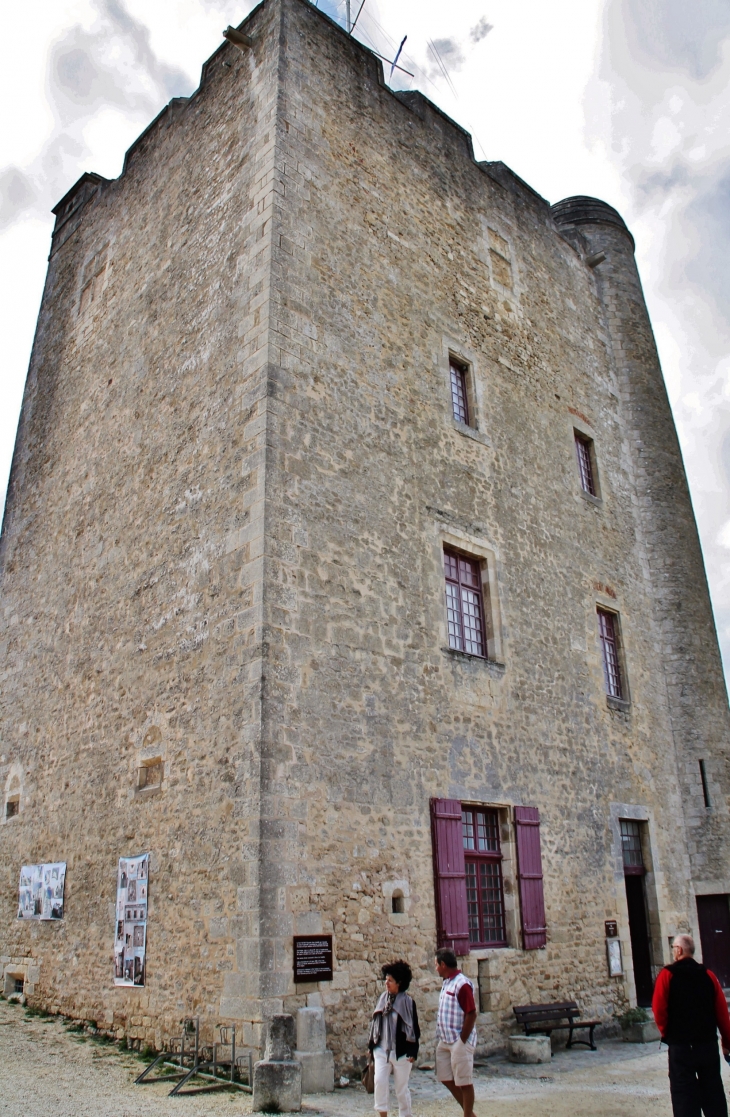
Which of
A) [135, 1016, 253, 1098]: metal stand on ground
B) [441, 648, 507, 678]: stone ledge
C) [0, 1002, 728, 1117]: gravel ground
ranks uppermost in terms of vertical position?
[441, 648, 507, 678]: stone ledge

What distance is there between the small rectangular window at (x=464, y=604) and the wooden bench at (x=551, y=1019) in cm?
366

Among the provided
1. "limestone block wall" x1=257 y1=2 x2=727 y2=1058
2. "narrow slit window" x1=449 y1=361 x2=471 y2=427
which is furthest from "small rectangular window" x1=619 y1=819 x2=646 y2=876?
"narrow slit window" x1=449 y1=361 x2=471 y2=427

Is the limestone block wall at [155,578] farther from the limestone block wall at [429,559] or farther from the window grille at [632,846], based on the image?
→ the window grille at [632,846]

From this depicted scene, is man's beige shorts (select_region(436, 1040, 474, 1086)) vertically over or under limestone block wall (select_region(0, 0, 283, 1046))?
under

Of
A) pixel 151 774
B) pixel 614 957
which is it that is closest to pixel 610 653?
pixel 614 957

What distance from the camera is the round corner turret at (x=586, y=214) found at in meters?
16.0

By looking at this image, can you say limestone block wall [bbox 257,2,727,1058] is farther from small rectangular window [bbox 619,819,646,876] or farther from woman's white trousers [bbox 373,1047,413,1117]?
woman's white trousers [bbox 373,1047,413,1117]

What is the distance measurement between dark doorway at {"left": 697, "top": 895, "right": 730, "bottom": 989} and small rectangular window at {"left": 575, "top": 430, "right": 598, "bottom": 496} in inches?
246

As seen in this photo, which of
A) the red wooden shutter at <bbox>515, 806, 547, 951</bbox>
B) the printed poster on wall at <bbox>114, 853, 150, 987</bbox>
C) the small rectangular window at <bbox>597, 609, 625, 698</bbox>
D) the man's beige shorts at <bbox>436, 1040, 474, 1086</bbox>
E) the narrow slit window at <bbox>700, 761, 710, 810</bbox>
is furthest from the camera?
the narrow slit window at <bbox>700, 761, 710, 810</bbox>

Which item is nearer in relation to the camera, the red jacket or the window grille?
the red jacket

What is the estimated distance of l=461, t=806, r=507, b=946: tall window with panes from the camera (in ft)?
28.9

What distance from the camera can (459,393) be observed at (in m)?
11.1

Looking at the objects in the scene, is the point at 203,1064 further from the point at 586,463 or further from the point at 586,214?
the point at 586,214

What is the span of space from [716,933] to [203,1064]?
8.74m
